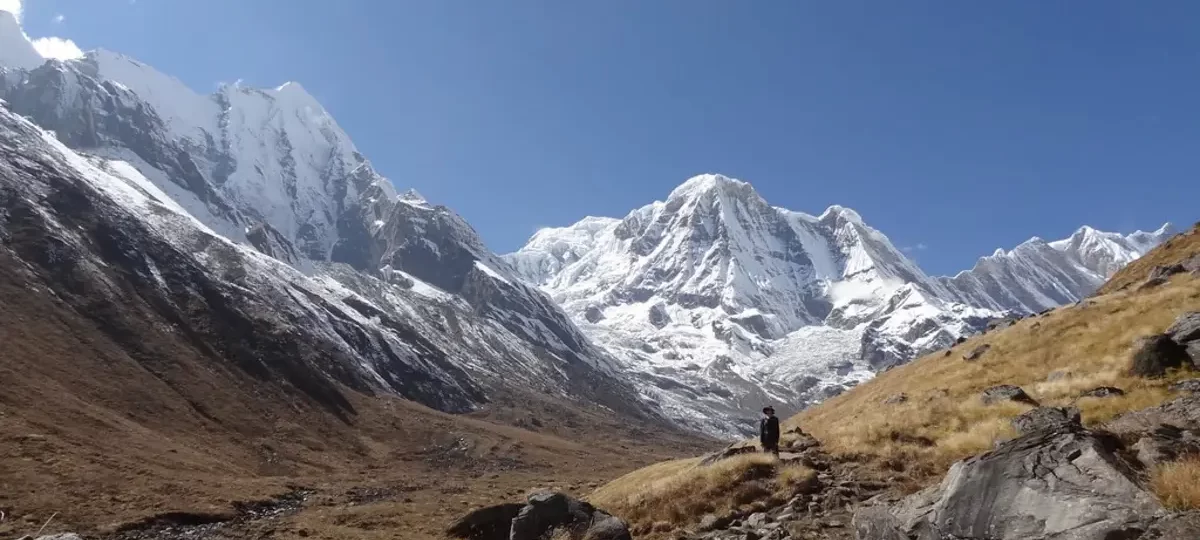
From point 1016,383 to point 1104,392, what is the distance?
1032 centimetres

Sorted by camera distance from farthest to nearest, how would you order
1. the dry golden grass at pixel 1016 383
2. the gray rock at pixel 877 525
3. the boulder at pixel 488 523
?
the boulder at pixel 488 523
the dry golden grass at pixel 1016 383
the gray rock at pixel 877 525

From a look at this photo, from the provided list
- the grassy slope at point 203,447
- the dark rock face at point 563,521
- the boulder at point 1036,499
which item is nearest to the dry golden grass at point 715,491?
the dark rock face at point 563,521

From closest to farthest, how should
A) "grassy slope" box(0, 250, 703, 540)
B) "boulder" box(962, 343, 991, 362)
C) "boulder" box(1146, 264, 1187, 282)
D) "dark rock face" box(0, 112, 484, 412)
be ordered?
1. "boulder" box(962, 343, 991, 362)
2. "boulder" box(1146, 264, 1187, 282)
3. "grassy slope" box(0, 250, 703, 540)
4. "dark rock face" box(0, 112, 484, 412)

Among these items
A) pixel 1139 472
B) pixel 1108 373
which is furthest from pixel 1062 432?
pixel 1108 373

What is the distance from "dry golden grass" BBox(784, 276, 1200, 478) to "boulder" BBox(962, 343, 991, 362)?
0.60 metres

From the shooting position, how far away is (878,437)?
92.5 feet

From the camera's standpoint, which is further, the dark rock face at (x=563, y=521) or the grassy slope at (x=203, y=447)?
the grassy slope at (x=203, y=447)

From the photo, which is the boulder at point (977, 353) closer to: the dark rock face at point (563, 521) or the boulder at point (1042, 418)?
the boulder at point (1042, 418)

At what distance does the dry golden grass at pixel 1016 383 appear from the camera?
23.0 meters

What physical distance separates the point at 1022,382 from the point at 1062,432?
2290cm

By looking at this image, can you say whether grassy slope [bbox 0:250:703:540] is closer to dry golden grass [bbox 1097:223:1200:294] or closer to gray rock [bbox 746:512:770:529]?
gray rock [bbox 746:512:770:529]

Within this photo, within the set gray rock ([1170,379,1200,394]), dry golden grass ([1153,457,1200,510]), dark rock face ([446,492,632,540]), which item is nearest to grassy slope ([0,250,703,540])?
dark rock face ([446,492,632,540])

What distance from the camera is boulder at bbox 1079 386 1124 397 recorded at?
2395cm

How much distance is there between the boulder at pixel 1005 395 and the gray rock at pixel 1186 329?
5277 millimetres
